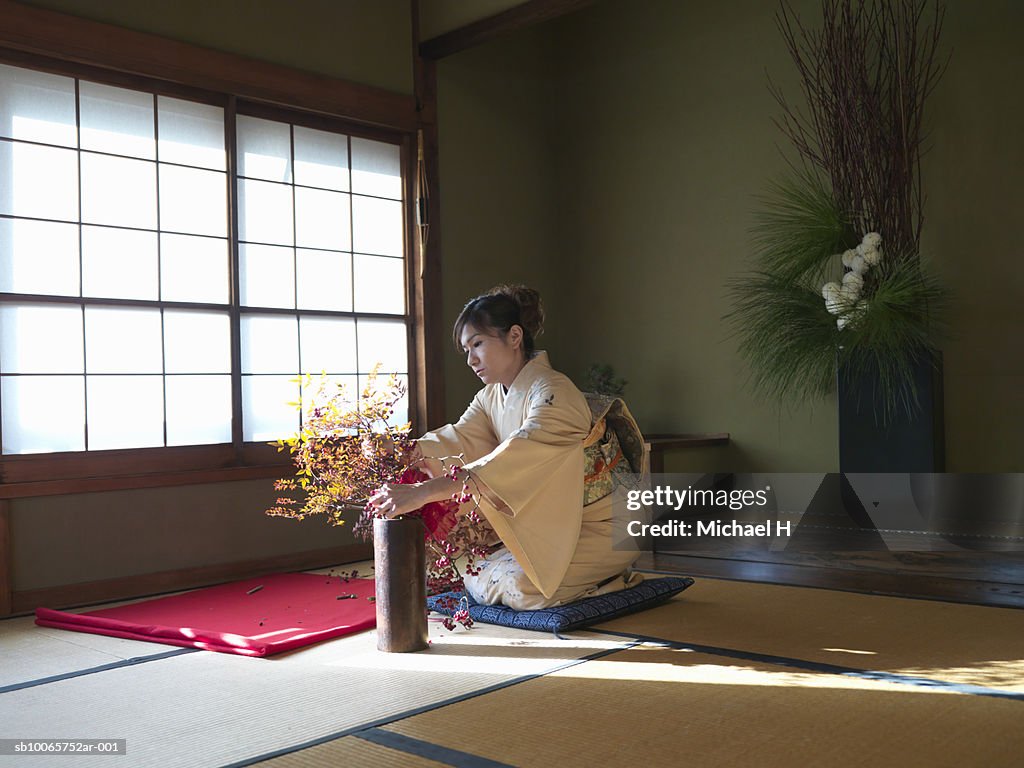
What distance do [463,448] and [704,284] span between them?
2667 millimetres

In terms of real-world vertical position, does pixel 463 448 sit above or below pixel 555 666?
above

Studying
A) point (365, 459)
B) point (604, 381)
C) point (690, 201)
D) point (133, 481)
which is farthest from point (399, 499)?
point (690, 201)

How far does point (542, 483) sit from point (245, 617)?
4.02ft

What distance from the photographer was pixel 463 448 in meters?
3.41

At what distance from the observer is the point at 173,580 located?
4.11 metres

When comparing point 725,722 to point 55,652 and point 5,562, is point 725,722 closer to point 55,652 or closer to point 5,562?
point 55,652

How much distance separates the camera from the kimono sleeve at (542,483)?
2.90m

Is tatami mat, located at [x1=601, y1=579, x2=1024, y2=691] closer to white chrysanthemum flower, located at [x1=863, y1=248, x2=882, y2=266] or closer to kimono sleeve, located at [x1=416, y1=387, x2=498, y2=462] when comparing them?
kimono sleeve, located at [x1=416, y1=387, x2=498, y2=462]

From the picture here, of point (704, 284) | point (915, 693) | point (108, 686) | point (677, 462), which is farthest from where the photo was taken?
point (704, 284)

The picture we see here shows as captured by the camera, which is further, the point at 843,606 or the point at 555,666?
the point at 843,606

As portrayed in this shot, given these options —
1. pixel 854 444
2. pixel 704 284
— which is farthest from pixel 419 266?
pixel 854 444

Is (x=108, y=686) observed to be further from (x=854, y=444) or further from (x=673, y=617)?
(x=854, y=444)

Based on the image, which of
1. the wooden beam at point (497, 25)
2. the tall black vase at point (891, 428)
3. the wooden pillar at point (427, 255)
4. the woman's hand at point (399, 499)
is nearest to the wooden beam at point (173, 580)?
the wooden pillar at point (427, 255)

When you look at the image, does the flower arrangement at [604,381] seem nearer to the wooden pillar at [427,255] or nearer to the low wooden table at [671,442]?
the low wooden table at [671,442]
